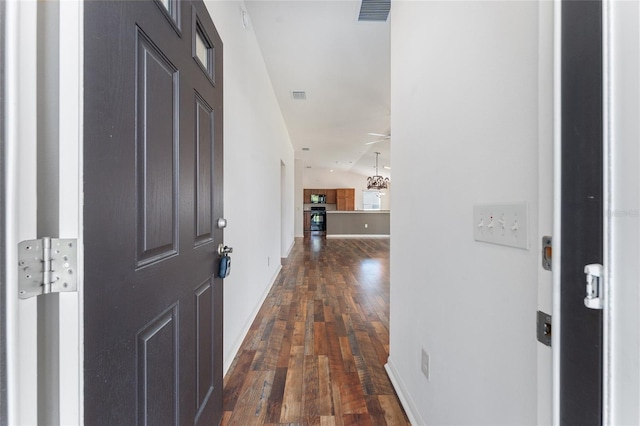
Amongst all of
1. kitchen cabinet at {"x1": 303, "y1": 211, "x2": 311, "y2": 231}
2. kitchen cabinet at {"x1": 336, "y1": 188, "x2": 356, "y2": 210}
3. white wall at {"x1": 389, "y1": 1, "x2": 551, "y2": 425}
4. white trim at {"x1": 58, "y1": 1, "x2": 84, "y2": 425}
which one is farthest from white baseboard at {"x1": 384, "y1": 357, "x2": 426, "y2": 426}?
kitchen cabinet at {"x1": 336, "y1": 188, "x2": 356, "y2": 210}

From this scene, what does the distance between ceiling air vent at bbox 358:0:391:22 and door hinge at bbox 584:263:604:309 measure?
2.56m

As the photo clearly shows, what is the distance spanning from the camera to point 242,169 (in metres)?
2.26

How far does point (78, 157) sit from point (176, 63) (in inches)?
21.5

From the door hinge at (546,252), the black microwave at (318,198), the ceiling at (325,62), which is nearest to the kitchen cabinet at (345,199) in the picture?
the black microwave at (318,198)

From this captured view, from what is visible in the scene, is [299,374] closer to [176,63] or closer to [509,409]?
[509,409]

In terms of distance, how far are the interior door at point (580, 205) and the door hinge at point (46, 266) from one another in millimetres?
901

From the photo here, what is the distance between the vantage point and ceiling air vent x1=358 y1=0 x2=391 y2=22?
88.5 inches

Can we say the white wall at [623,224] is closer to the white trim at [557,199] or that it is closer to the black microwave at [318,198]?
the white trim at [557,199]

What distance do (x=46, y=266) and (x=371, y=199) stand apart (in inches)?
556

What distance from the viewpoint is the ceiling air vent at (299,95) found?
13.5ft

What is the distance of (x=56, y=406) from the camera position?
51cm

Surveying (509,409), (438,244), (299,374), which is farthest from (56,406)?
(299,374)

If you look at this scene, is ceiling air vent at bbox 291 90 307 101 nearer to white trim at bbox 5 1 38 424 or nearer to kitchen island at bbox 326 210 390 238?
white trim at bbox 5 1 38 424

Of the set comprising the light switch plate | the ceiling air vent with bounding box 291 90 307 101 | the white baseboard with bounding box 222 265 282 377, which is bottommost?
the white baseboard with bounding box 222 265 282 377
